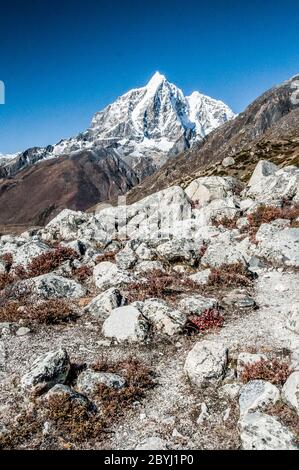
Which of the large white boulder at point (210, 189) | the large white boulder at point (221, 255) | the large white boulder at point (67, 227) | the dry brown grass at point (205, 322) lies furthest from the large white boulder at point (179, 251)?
the large white boulder at point (210, 189)

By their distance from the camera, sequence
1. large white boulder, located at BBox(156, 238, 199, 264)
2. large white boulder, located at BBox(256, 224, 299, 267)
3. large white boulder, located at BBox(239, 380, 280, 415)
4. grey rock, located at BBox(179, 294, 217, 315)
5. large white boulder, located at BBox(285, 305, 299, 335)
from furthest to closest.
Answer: large white boulder, located at BBox(156, 238, 199, 264) → large white boulder, located at BBox(256, 224, 299, 267) → grey rock, located at BBox(179, 294, 217, 315) → large white boulder, located at BBox(285, 305, 299, 335) → large white boulder, located at BBox(239, 380, 280, 415)

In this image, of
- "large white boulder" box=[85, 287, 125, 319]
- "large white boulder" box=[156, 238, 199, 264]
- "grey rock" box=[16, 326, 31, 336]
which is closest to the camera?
"grey rock" box=[16, 326, 31, 336]

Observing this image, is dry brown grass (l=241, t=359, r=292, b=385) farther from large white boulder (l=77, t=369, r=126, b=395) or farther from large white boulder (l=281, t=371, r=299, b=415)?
large white boulder (l=77, t=369, r=126, b=395)

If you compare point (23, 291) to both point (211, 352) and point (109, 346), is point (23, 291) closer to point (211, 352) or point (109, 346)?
point (109, 346)

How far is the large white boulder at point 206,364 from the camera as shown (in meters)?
12.0

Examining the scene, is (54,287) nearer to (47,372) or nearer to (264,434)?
(47,372)

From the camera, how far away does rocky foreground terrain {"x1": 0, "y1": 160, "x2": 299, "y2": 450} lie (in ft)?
33.7

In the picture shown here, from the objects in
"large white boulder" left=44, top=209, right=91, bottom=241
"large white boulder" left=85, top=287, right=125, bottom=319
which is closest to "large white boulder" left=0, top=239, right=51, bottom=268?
"large white boulder" left=44, top=209, right=91, bottom=241

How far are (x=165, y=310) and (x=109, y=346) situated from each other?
249 cm

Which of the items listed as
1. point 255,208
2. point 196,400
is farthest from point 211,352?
point 255,208

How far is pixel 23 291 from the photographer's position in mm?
19094

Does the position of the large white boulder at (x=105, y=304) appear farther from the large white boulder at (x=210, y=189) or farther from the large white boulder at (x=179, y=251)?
the large white boulder at (x=210, y=189)

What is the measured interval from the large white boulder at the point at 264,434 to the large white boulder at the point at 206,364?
2.09m

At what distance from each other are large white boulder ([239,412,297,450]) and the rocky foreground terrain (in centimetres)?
3
